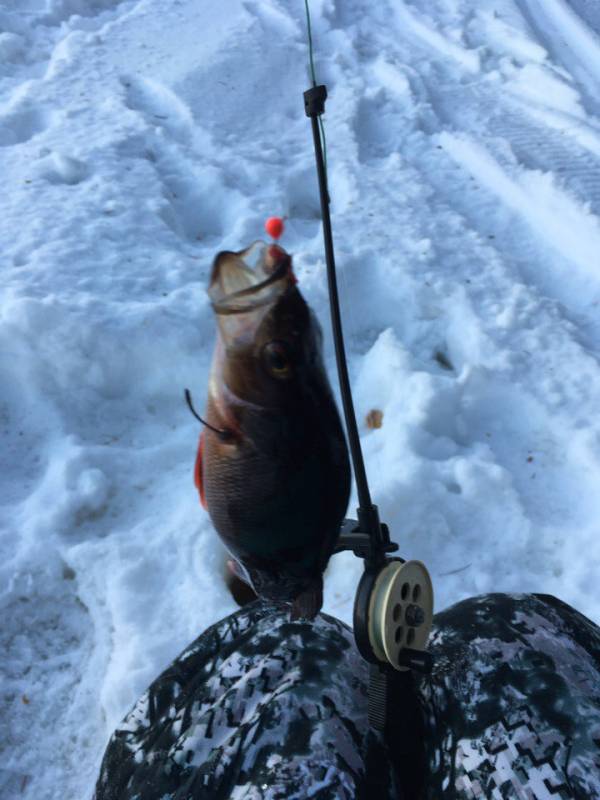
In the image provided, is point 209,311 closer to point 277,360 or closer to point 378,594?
point 378,594

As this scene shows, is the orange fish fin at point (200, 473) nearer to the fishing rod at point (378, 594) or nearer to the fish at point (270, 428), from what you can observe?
the fish at point (270, 428)

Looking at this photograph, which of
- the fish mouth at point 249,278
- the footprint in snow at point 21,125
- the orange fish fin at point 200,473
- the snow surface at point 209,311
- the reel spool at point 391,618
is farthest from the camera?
the footprint in snow at point 21,125

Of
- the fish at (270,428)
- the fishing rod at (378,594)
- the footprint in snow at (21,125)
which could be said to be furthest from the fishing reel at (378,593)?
the footprint in snow at (21,125)

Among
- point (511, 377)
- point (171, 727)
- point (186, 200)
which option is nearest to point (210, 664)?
point (171, 727)

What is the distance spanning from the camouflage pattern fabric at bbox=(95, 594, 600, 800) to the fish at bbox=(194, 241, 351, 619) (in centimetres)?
61

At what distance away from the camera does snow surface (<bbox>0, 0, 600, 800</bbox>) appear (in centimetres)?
198

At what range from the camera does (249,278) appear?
0.77 metres

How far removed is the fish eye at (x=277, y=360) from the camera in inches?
29.4

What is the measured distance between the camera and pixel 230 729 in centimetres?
139

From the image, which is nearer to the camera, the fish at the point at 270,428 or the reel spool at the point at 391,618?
the fish at the point at 270,428

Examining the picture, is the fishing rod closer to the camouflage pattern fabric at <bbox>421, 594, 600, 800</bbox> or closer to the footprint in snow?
the camouflage pattern fabric at <bbox>421, 594, 600, 800</bbox>

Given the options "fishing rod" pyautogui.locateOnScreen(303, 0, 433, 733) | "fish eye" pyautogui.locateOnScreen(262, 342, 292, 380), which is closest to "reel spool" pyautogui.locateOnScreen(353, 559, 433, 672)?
"fishing rod" pyautogui.locateOnScreen(303, 0, 433, 733)

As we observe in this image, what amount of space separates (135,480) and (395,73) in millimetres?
3414

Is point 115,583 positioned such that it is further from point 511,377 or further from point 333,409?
point 511,377
